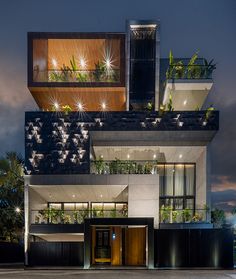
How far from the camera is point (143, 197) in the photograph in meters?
23.7

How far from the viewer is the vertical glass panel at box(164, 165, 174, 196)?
2948 centimetres

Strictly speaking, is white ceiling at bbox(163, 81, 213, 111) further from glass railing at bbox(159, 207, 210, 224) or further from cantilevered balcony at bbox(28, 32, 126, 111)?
glass railing at bbox(159, 207, 210, 224)

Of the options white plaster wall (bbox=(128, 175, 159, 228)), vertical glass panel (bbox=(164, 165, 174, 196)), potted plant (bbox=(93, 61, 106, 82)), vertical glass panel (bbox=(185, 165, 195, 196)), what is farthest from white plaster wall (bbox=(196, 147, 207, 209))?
potted plant (bbox=(93, 61, 106, 82))

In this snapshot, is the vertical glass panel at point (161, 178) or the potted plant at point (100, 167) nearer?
the potted plant at point (100, 167)

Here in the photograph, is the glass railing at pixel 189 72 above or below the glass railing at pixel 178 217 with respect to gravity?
A: above

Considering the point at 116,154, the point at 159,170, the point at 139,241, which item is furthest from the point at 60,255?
the point at 159,170

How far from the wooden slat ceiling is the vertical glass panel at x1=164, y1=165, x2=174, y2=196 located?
16.8 ft

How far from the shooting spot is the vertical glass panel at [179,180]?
2945 centimetres

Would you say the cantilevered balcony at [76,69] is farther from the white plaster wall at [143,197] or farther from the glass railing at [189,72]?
the white plaster wall at [143,197]

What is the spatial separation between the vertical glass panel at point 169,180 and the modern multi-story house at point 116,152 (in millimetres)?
67

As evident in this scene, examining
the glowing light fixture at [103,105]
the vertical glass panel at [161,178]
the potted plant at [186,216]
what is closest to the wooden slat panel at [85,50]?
the glowing light fixture at [103,105]

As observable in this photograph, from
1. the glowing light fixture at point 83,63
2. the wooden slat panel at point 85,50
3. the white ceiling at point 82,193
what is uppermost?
the wooden slat panel at point 85,50

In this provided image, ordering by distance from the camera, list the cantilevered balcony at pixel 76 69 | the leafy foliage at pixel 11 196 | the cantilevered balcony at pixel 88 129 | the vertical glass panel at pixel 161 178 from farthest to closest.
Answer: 1. the leafy foliage at pixel 11 196
2. the vertical glass panel at pixel 161 178
3. the cantilevered balcony at pixel 76 69
4. the cantilevered balcony at pixel 88 129

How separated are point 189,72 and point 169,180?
743cm
